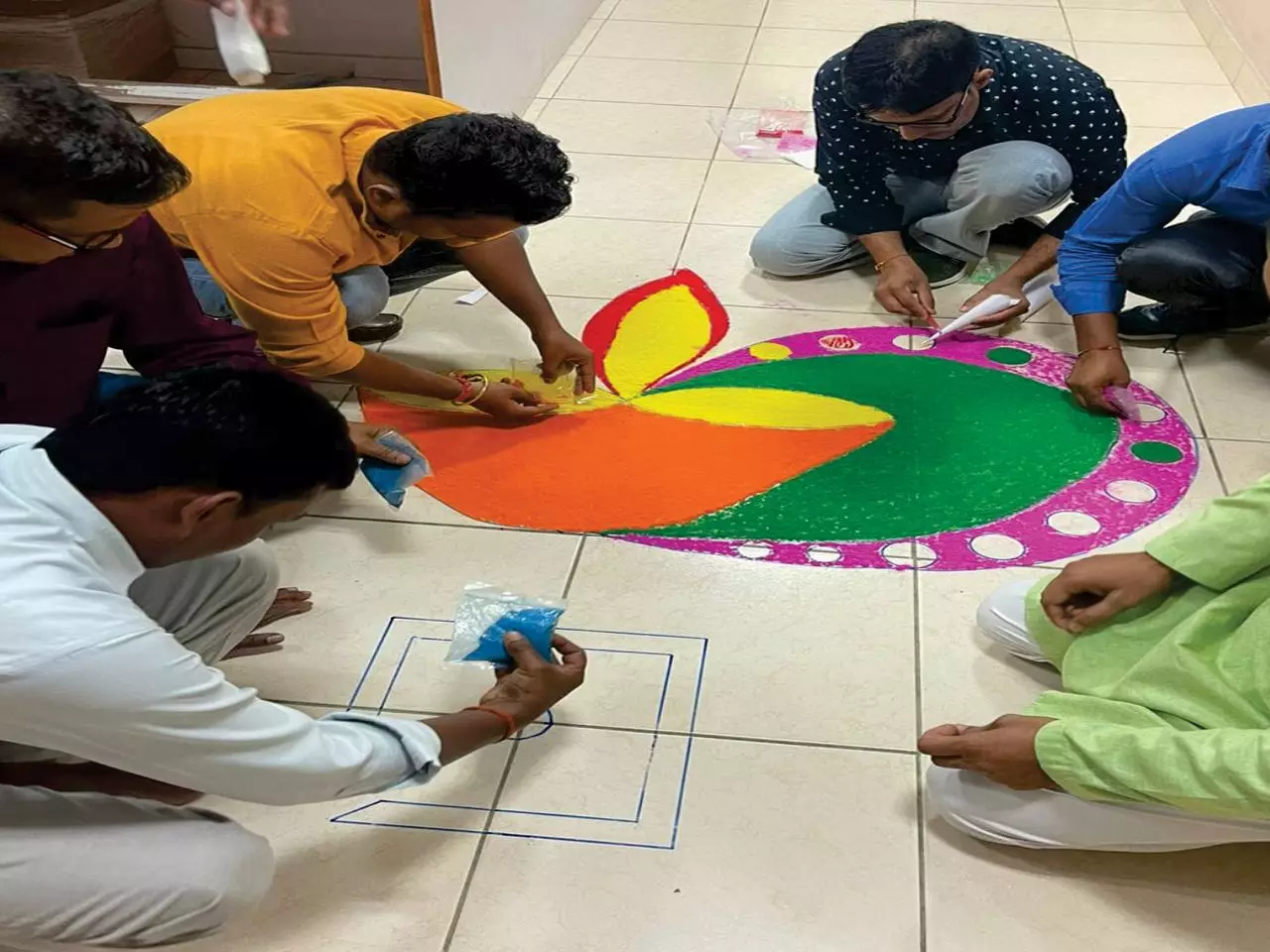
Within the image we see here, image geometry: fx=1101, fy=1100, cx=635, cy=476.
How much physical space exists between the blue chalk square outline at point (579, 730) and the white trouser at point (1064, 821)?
30 centimetres

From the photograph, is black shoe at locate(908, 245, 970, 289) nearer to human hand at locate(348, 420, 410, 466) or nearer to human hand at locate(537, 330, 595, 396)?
human hand at locate(537, 330, 595, 396)

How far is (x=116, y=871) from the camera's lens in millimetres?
977

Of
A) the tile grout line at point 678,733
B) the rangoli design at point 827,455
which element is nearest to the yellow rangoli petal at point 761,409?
the rangoli design at point 827,455

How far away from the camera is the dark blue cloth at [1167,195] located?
1731 mm

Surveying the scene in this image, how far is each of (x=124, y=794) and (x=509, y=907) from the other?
0.42 metres

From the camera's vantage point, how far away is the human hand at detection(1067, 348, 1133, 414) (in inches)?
72.9

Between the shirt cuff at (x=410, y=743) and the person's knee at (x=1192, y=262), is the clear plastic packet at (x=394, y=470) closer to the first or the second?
the shirt cuff at (x=410, y=743)

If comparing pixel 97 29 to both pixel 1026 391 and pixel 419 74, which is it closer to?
pixel 419 74

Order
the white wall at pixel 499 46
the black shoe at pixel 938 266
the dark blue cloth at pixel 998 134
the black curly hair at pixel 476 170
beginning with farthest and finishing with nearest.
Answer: the white wall at pixel 499 46, the black shoe at pixel 938 266, the dark blue cloth at pixel 998 134, the black curly hair at pixel 476 170

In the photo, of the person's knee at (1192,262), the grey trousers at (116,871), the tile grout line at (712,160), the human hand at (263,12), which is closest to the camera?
the grey trousers at (116,871)

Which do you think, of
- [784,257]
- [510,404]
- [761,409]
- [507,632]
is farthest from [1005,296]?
[507,632]

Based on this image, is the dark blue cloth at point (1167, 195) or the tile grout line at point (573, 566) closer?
the tile grout line at point (573, 566)

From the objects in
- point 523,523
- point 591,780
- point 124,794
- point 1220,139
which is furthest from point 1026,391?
point 124,794

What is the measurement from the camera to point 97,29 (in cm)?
289
